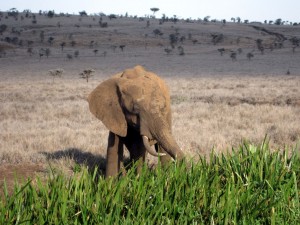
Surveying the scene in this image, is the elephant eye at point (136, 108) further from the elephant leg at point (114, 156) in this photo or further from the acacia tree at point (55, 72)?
the acacia tree at point (55, 72)

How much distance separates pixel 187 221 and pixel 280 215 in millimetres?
933

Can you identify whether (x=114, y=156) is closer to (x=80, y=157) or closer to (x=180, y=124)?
(x=80, y=157)

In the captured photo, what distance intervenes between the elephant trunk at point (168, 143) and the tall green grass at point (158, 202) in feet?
2.36

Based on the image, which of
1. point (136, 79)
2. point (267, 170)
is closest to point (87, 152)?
point (136, 79)

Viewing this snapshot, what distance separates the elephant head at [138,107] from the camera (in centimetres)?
571

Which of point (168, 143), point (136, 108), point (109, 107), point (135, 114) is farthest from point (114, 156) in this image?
point (168, 143)

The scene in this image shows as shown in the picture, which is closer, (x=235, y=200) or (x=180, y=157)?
(x=235, y=200)

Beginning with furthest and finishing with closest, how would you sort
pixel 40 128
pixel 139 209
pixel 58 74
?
pixel 58 74 → pixel 40 128 → pixel 139 209

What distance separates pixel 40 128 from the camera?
1217 cm

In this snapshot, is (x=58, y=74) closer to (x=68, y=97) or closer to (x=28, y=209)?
(x=68, y=97)

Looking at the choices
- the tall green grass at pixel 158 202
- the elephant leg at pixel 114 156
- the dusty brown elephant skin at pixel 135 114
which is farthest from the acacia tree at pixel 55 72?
the tall green grass at pixel 158 202

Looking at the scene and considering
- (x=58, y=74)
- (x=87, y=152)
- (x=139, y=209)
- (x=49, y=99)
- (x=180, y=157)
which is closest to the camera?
(x=139, y=209)

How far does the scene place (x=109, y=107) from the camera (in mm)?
6578

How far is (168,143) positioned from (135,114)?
80cm
